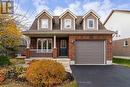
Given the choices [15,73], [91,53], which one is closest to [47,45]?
[91,53]

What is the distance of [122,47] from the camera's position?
3644 cm

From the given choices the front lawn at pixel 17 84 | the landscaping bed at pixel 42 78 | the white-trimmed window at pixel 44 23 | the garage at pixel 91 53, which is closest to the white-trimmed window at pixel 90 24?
the garage at pixel 91 53

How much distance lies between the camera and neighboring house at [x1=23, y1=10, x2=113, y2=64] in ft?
95.1

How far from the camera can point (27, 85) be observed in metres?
13.9

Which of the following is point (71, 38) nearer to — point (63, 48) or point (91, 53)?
point (91, 53)

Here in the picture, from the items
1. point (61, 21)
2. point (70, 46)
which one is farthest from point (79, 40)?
point (61, 21)

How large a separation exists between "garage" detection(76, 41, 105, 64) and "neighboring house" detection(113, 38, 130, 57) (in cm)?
644

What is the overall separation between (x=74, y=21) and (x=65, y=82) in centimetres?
1721

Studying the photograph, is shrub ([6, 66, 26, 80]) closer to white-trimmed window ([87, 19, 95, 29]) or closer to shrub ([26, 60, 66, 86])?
shrub ([26, 60, 66, 86])

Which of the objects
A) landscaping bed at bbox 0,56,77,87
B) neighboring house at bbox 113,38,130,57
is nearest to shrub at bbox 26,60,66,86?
landscaping bed at bbox 0,56,77,87

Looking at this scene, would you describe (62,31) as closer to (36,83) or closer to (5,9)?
(5,9)

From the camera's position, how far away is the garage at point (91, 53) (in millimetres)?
29031

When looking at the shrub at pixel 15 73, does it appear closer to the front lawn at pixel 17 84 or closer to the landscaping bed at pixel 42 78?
the landscaping bed at pixel 42 78

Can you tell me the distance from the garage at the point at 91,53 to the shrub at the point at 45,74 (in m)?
15.1
